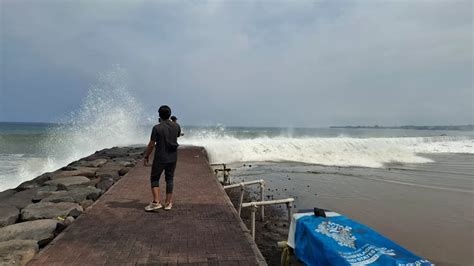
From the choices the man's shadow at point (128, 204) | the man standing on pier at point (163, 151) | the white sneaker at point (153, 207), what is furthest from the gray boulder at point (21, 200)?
the man standing on pier at point (163, 151)

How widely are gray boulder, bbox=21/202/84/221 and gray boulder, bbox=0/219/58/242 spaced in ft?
1.82

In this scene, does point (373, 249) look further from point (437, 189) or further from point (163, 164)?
point (437, 189)

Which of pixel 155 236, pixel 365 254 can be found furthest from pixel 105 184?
pixel 365 254

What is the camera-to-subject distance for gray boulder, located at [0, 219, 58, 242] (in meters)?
4.61

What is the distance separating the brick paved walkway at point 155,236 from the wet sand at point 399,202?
1.47 meters

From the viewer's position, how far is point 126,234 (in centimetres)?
452

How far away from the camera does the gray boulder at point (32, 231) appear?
461cm

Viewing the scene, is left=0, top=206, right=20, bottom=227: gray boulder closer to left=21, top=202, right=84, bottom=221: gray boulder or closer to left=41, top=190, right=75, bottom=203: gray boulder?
left=21, top=202, right=84, bottom=221: gray boulder

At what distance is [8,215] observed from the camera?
5.70m

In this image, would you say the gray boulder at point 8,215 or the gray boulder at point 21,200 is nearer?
the gray boulder at point 8,215

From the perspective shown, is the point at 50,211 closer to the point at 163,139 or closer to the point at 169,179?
the point at 169,179

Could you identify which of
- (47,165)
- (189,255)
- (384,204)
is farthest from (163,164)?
(47,165)

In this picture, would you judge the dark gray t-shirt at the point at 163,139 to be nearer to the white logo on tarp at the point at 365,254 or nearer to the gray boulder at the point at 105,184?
the gray boulder at the point at 105,184

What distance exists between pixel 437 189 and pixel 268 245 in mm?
8426
